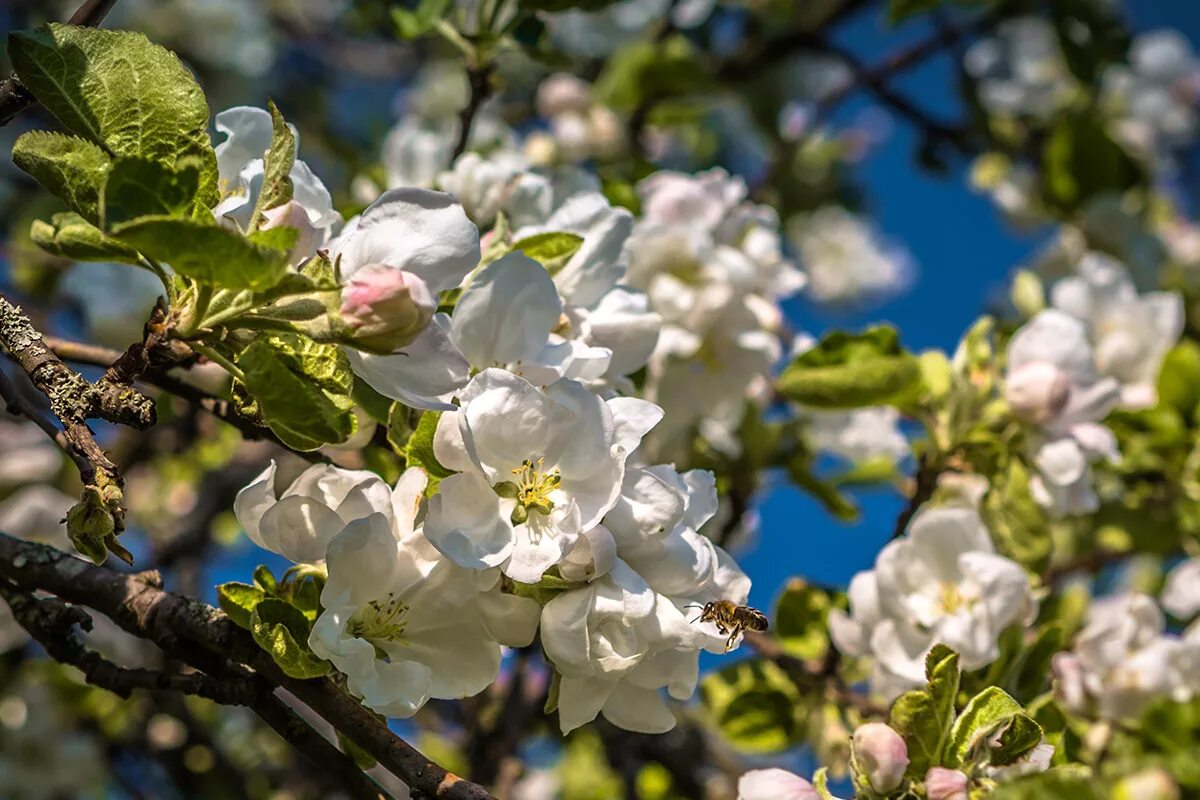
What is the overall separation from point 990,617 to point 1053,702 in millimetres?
110

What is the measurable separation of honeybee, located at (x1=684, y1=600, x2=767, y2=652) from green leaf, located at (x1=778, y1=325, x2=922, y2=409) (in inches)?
17.8

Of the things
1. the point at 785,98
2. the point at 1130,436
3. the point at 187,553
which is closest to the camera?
the point at 1130,436

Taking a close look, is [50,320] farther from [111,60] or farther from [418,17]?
[111,60]

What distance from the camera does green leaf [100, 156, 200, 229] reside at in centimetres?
71

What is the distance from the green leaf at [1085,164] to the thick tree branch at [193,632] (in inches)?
83.7

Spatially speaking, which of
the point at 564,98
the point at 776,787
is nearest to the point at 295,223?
Result: the point at 776,787

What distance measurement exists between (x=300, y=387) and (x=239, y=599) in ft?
0.63

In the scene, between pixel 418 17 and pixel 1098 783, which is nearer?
pixel 1098 783

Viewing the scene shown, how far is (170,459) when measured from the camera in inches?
107

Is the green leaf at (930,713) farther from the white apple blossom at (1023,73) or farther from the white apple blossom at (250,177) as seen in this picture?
the white apple blossom at (1023,73)

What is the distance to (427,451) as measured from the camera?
34.2 inches

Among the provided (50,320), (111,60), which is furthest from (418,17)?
(50,320)

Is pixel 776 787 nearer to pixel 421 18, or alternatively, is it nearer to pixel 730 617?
pixel 730 617

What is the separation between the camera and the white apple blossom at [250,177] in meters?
0.85
